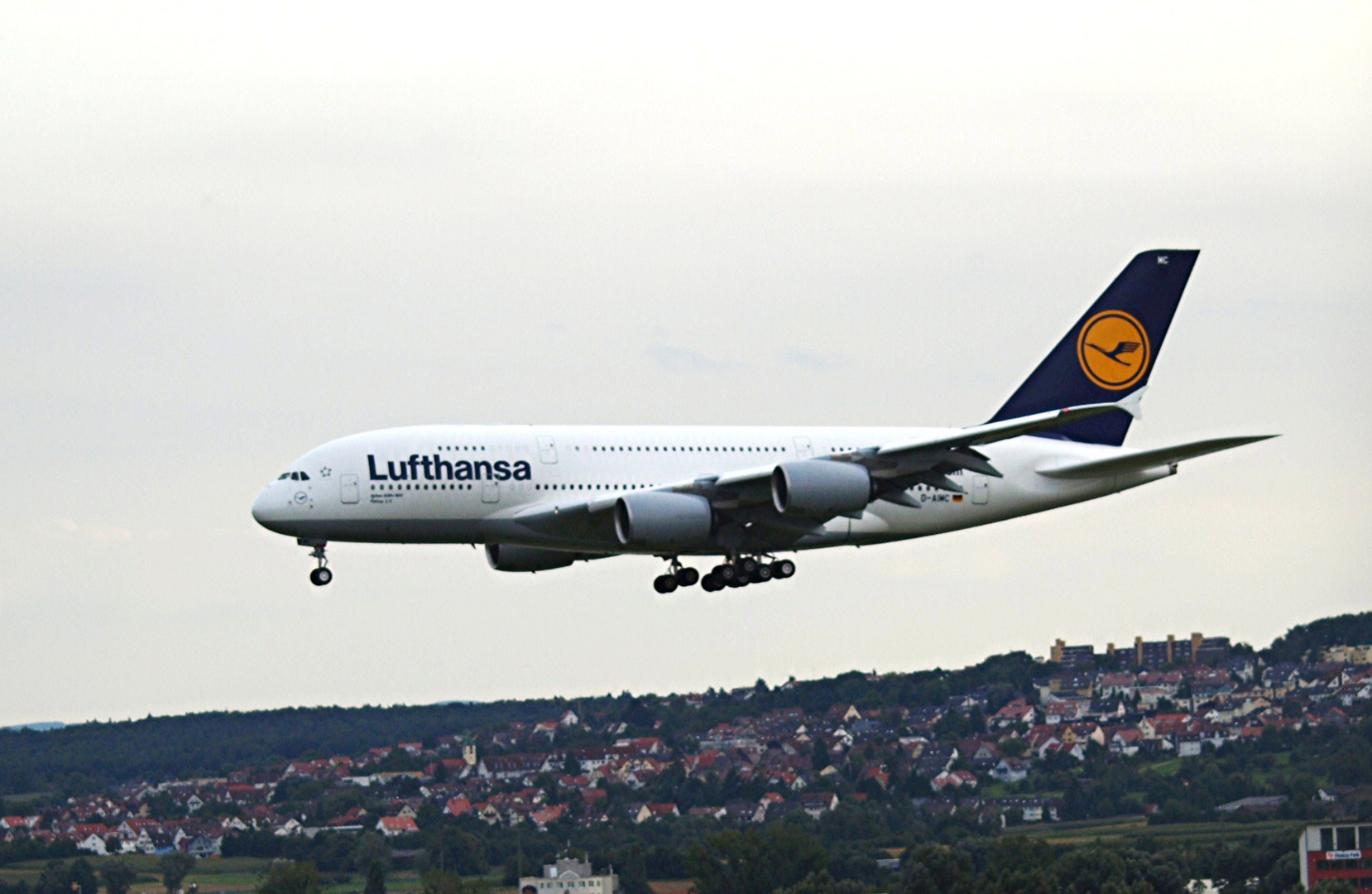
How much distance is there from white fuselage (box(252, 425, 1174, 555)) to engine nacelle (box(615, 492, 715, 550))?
67 cm

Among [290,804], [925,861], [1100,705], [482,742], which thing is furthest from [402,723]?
[925,861]

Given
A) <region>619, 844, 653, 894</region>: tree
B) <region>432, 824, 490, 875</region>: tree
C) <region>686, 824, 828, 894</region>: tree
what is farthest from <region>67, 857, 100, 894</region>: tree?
<region>686, 824, 828, 894</region>: tree

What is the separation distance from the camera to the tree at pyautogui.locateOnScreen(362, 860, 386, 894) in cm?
9294

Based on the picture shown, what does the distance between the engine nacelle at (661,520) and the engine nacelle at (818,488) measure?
1996 mm

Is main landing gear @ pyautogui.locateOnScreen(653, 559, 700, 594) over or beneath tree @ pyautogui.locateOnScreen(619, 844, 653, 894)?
over

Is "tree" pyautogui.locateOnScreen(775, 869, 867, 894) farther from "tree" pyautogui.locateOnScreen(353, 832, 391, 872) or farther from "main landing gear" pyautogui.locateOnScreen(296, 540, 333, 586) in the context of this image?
"main landing gear" pyautogui.locateOnScreen(296, 540, 333, 586)

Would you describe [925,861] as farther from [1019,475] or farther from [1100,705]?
[1100,705]

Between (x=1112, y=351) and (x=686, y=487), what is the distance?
52.5 feet

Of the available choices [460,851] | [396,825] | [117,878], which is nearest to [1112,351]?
[460,851]

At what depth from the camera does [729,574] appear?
60125 millimetres

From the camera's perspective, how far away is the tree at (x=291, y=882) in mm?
88625

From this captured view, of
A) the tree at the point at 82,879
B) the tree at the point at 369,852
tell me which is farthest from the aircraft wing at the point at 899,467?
the tree at the point at 82,879

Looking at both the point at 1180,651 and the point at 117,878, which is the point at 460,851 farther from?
the point at 1180,651

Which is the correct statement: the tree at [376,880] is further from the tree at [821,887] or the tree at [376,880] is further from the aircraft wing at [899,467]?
the aircraft wing at [899,467]
